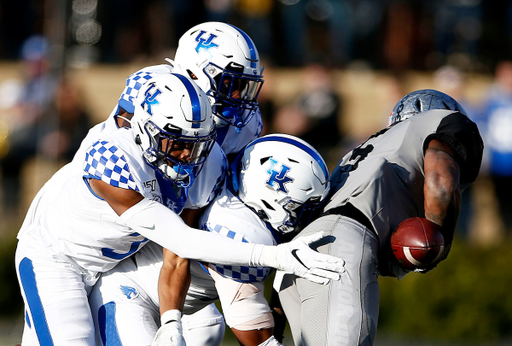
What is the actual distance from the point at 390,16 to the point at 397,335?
404 cm

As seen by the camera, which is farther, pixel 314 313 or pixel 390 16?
pixel 390 16

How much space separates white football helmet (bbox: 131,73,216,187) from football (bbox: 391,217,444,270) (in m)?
1.02

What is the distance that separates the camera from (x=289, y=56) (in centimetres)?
916

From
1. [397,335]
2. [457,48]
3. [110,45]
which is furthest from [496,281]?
[110,45]

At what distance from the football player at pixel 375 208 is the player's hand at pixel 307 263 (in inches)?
6.5

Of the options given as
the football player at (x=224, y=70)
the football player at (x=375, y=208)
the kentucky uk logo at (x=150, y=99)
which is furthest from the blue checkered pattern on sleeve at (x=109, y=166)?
the football player at (x=375, y=208)

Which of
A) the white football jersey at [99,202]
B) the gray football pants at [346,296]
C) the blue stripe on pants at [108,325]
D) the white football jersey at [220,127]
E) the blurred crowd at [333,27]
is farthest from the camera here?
the blurred crowd at [333,27]

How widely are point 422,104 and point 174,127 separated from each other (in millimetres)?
1345

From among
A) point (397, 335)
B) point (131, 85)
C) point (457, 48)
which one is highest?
point (131, 85)

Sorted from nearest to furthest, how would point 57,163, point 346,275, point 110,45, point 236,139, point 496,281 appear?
point 346,275, point 236,139, point 496,281, point 57,163, point 110,45

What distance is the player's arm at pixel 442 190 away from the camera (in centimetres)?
321

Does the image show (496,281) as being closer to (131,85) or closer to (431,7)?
(431,7)

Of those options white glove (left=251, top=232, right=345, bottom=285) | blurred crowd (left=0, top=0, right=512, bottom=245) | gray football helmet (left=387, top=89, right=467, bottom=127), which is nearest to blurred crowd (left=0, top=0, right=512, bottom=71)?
blurred crowd (left=0, top=0, right=512, bottom=245)

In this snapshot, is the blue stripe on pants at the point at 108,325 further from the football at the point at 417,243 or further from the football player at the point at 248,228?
the football at the point at 417,243
